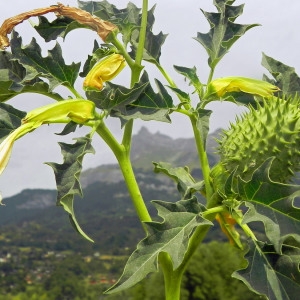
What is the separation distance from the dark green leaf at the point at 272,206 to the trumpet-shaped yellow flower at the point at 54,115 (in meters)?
0.38

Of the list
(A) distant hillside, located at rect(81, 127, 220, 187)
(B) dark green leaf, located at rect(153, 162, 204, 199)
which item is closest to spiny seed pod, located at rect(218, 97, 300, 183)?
(B) dark green leaf, located at rect(153, 162, 204, 199)

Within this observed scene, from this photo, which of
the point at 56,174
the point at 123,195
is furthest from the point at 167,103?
the point at 123,195

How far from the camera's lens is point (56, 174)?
3.66 ft

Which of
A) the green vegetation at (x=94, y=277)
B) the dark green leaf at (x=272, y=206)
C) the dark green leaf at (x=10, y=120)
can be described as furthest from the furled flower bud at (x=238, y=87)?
the green vegetation at (x=94, y=277)

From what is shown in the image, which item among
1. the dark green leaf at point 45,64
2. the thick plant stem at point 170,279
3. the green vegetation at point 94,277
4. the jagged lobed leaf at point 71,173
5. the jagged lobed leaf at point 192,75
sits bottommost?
the green vegetation at point 94,277

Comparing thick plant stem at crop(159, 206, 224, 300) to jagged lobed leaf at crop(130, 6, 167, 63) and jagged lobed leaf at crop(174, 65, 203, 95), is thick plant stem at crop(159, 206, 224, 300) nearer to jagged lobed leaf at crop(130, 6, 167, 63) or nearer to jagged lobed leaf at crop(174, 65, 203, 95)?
jagged lobed leaf at crop(174, 65, 203, 95)

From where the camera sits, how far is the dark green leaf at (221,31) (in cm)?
141

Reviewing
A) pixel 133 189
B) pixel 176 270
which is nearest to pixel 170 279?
pixel 176 270

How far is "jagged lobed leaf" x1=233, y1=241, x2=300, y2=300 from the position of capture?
1046mm

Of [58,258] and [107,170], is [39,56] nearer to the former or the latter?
[58,258]

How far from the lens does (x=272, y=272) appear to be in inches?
42.7

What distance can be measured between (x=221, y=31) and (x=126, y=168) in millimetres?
491

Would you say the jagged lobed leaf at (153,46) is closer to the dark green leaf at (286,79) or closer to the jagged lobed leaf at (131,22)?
the jagged lobed leaf at (131,22)

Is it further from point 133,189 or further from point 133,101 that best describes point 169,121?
point 133,189
